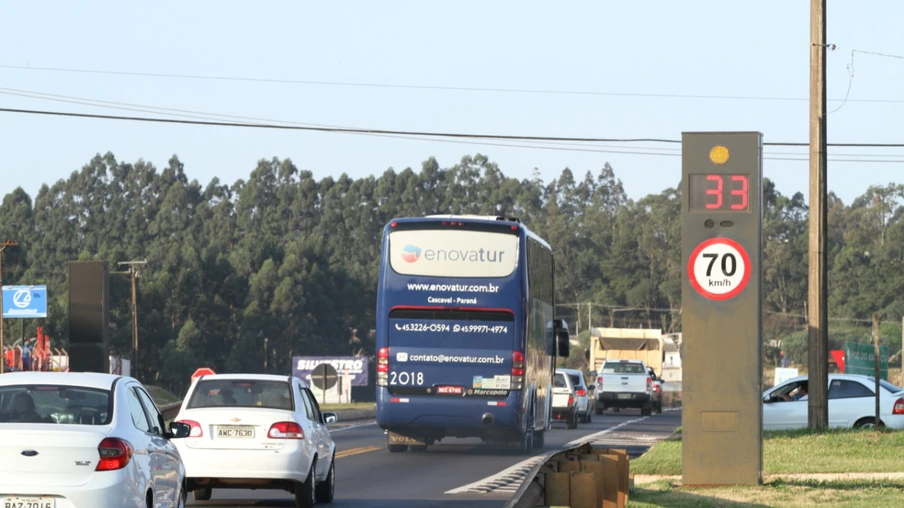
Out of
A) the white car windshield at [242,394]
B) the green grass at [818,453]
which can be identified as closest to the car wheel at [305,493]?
the white car windshield at [242,394]

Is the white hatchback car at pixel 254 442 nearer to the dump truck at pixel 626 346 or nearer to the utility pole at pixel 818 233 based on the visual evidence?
the utility pole at pixel 818 233

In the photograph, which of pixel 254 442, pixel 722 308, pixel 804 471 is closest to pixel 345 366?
pixel 804 471

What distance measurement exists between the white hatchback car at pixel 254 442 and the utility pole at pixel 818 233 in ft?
37.9

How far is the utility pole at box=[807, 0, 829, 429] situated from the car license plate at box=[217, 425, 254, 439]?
40.3 ft

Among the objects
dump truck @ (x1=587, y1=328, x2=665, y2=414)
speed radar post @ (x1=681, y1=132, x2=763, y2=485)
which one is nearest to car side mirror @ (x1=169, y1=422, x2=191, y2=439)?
speed radar post @ (x1=681, y1=132, x2=763, y2=485)

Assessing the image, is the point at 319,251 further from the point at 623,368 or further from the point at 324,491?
the point at 324,491

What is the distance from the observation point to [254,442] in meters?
16.2

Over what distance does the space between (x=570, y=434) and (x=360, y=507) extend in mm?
19514

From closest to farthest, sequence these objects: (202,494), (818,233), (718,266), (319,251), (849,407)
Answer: (718,266) < (202,494) < (818,233) < (849,407) < (319,251)

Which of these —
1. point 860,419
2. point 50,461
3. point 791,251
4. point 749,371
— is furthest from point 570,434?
point 791,251

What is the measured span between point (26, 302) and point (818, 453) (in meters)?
59.5

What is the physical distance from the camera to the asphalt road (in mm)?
17500

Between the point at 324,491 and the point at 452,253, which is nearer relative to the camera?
the point at 324,491

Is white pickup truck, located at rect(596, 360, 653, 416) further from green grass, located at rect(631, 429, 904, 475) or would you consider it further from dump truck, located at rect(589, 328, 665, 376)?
green grass, located at rect(631, 429, 904, 475)
